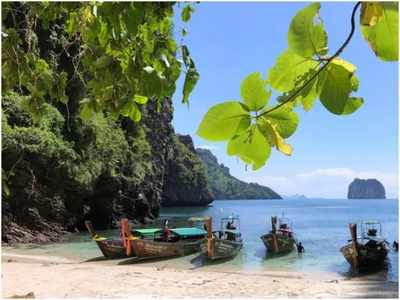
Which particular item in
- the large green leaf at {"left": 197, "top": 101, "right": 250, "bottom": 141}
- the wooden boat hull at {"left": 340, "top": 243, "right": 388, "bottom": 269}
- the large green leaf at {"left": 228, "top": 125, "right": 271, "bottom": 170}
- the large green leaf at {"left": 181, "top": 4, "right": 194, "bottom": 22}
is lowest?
the wooden boat hull at {"left": 340, "top": 243, "right": 388, "bottom": 269}

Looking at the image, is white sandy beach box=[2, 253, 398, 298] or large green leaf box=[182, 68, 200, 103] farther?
white sandy beach box=[2, 253, 398, 298]

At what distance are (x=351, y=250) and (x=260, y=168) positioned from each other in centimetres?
1539

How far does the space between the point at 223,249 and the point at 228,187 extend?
378 feet

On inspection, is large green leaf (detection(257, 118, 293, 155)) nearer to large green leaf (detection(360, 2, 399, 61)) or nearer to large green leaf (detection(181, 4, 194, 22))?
large green leaf (detection(360, 2, 399, 61))

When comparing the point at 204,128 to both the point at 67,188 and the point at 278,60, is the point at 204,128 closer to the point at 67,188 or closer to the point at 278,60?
the point at 278,60

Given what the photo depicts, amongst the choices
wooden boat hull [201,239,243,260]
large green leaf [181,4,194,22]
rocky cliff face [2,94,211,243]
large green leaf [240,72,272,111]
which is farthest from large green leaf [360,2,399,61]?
wooden boat hull [201,239,243,260]

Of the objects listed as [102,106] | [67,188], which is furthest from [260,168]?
[67,188]

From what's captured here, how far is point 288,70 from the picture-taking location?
565mm

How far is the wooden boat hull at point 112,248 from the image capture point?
51.4 ft

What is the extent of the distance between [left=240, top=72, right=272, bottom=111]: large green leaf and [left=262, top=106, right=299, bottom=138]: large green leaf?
46 millimetres

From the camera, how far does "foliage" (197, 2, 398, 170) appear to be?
1.65 ft

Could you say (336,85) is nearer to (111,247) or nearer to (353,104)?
(353,104)

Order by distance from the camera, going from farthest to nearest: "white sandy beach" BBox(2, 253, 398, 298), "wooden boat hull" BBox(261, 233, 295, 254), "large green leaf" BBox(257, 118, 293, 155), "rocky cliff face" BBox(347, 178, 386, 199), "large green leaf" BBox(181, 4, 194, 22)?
1. "rocky cliff face" BBox(347, 178, 386, 199)
2. "wooden boat hull" BBox(261, 233, 295, 254)
3. "white sandy beach" BBox(2, 253, 398, 298)
4. "large green leaf" BBox(181, 4, 194, 22)
5. "large green leaf" BBox(257, 118, 293, 155)

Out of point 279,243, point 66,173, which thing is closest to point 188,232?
point 279,243
